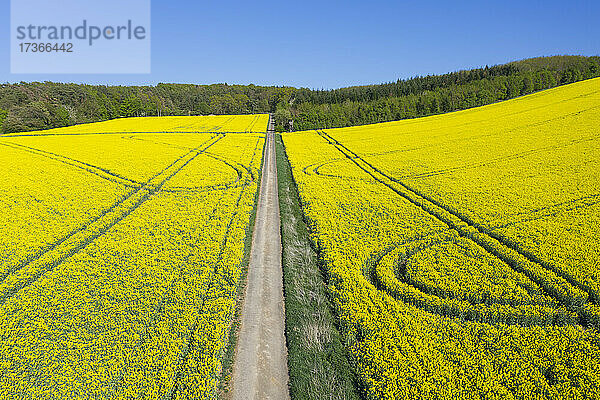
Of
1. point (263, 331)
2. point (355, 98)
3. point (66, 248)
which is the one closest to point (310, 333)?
point (263, 331)

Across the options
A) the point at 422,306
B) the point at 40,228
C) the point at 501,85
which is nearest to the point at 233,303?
the point at 422,306

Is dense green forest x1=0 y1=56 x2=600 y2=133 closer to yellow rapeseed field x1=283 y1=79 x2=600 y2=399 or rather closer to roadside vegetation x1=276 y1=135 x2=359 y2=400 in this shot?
yellow rapeseed field x1=283 y1=79 x2=600 y2=399

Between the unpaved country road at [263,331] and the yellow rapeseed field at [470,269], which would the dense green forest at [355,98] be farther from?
the unpaved country road at [263,331]

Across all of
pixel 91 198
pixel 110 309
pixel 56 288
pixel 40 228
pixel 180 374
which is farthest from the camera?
pixel 91 198

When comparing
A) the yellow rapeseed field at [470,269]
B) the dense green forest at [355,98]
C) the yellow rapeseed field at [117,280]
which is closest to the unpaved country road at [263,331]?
the yellow rapeseed field at [117,280]

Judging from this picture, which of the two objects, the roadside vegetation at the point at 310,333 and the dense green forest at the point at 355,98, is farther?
the dense green forest at the point at 355,98

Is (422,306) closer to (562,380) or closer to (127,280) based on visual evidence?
(562,380)
